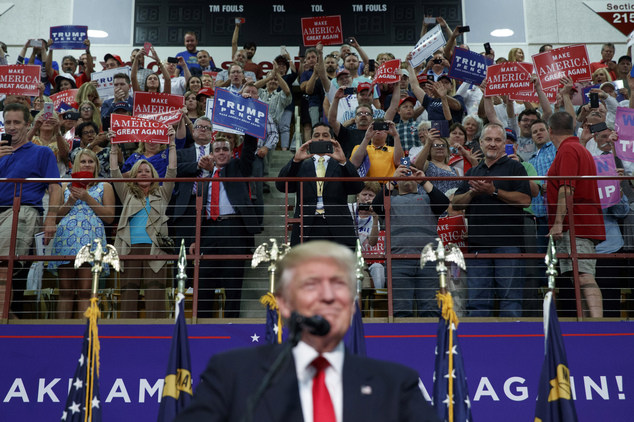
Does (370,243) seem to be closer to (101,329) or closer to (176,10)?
(101,329)

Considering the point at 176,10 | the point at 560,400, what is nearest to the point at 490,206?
the point at 560,400

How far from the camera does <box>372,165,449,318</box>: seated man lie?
298 inches

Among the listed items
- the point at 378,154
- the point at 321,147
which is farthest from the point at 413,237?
the point at 378,154

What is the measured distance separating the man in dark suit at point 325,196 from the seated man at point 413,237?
1.17 ft

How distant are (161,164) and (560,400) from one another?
18.0 ft

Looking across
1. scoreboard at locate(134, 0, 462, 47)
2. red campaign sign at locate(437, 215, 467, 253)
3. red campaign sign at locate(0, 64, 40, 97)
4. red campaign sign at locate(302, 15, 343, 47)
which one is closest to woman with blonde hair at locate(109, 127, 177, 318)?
red campaign sign at locate(437, 215, 467, 253)

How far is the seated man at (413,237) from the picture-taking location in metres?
7.56

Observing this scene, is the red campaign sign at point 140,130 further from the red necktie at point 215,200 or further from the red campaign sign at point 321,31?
the red campaign sign at point 321,31

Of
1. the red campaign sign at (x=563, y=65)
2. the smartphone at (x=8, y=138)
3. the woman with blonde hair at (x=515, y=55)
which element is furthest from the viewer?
the woman with blonde hair at (x=515, y=55)

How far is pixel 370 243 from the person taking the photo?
8188mm

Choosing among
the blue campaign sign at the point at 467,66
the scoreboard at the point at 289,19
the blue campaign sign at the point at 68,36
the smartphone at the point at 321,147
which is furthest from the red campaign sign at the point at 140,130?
the scoreboard at the point at 289,19

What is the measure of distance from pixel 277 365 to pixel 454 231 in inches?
226

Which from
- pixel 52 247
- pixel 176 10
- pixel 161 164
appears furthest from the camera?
pixel 176 10

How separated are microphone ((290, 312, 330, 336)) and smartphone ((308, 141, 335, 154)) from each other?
18.9 ft
